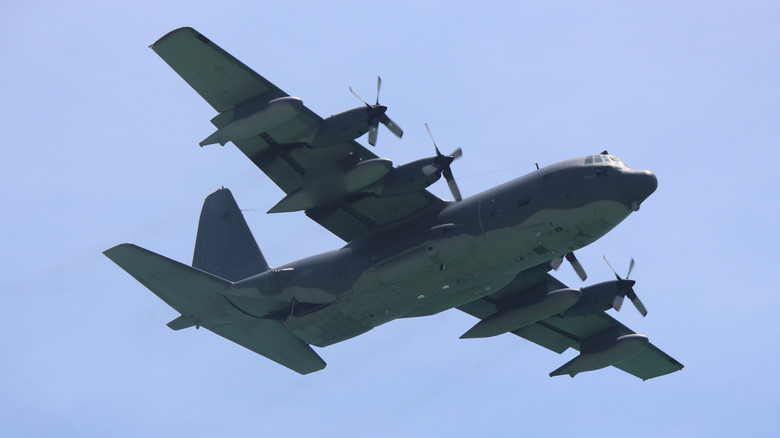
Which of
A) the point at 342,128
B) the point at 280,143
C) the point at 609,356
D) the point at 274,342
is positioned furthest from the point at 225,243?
the point at 609,356

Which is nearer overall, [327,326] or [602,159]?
[602,159]

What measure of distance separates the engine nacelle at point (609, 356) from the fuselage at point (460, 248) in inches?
235

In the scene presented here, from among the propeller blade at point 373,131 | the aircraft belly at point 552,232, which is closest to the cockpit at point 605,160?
the aircraft belly at point 552,232

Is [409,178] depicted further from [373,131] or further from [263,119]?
[263,119]

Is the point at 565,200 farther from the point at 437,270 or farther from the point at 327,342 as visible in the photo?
the point at 327,342

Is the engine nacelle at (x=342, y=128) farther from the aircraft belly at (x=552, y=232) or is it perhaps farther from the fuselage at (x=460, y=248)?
the aircraft belly at (x=552, y=232)

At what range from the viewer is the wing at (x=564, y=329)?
3581 cm

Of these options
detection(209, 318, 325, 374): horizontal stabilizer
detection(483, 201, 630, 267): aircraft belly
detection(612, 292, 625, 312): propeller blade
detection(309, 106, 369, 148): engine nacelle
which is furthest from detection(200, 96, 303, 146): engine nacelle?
detection(612, 292, 625, 312): propeller blade

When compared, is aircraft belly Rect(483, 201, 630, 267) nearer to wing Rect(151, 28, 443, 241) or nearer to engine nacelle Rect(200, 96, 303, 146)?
wing Rect(151, 28, 443, 241)

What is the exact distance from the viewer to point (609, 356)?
121 feet

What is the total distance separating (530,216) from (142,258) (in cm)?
1156

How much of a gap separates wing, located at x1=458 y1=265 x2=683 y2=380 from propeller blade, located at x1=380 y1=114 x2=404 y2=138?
6.94 meters

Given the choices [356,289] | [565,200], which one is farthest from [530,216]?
[356,289]

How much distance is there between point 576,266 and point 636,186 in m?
5.28
